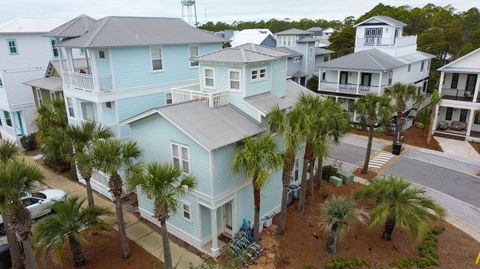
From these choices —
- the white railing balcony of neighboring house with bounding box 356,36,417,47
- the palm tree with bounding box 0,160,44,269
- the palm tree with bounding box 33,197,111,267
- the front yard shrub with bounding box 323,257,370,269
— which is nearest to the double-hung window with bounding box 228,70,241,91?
the palm tree with bounding box 33,197,111,267

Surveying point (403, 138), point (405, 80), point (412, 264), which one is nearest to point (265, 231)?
point (412, 264)

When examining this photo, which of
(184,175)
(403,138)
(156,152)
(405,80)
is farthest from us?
(405,80)

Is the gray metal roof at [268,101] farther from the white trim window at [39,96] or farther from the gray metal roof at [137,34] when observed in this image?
the white trim window at [39,96]

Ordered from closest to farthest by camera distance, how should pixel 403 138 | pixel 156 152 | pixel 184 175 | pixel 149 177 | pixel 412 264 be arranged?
pixel 149 177 < pixel 412 264 < pixel 184 175 < pixel 156 152 < pixel 403 138

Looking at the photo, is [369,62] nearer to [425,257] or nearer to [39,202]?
[425,257]

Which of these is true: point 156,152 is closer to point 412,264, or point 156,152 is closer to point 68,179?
point 68,179

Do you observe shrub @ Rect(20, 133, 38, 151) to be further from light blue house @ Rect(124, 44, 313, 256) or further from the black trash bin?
the black trash bin

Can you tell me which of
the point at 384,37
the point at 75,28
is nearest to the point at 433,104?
the point at 384,37

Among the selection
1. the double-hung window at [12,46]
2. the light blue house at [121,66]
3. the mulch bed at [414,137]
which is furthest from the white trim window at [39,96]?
the mulch bed at [414,137]
